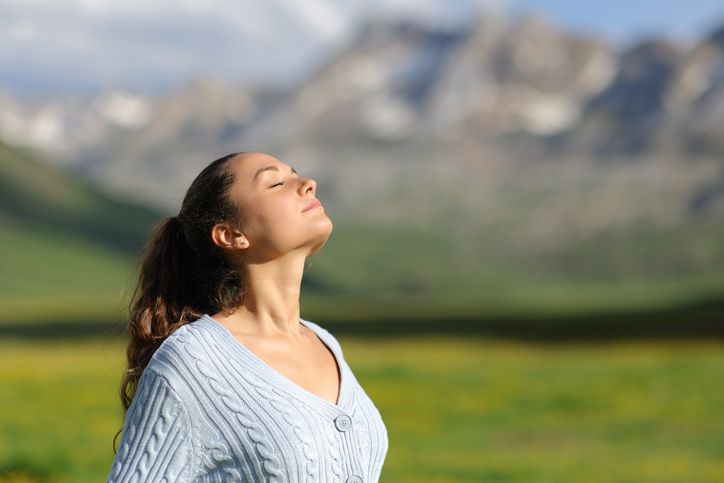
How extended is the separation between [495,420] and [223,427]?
22.6 m

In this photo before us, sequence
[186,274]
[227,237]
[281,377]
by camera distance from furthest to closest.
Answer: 1. [186,274]
2. [227,237]
3. [281,377]

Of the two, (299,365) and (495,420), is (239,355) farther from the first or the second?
(495,420)

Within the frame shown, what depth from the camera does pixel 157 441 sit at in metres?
4.23

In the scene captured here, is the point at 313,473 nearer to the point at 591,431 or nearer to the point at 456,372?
the point at 591,431

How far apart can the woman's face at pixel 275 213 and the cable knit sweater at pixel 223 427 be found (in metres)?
0.52

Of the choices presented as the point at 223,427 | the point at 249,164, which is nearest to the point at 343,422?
the point at 223,427

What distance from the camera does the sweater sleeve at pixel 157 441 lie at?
166 inches

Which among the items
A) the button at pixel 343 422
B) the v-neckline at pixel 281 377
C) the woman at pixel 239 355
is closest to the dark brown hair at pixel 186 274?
the woman at pixel 239 355

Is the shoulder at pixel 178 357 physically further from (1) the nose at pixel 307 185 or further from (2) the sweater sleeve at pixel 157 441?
(1) the nose at pixel 307 185

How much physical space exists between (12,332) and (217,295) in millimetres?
Result: 82491

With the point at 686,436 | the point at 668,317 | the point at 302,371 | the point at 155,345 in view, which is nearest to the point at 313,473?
the point at 302,371

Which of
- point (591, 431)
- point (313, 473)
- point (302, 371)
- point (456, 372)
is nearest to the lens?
point (313, 473)

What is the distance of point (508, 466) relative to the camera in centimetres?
1784

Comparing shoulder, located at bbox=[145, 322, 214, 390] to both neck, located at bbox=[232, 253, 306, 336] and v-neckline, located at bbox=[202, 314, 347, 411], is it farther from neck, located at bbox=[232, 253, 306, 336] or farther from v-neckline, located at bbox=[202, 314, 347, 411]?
neck, located at bbox=[232, 253, 306, 336]
